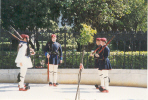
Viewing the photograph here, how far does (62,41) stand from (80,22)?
245 inches

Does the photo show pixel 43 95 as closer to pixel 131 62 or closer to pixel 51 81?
pixel 51 81

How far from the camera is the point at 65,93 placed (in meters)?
7.88

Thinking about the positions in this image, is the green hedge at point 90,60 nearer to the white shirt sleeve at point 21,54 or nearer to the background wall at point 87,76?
the background wall at point 87,76

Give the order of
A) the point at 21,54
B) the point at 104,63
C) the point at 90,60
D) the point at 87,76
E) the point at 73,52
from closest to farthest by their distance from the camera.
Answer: the point at 21,54 → the point at 104,63 → the point at 87,76 → the point at 73,52 → the point at 90,60

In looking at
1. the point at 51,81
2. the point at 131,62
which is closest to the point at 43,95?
the point at 51,81

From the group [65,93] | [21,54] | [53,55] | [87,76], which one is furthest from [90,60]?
[21,54]

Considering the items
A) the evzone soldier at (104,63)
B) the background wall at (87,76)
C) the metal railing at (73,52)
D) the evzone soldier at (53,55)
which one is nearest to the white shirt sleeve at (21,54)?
the evzone soldier at (53,55)

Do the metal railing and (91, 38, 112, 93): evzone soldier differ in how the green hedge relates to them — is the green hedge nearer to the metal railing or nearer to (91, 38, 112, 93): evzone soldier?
the metal railing

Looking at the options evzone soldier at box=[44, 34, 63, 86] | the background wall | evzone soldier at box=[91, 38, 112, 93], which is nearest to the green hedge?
the background wall

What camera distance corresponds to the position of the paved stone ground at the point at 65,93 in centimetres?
724

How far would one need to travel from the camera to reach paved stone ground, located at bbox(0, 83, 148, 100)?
7.24 m

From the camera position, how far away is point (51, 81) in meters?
8.84

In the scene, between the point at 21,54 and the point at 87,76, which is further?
the point at 87,76

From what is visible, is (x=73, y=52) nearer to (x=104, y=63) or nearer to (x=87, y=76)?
(x=87, y=76)
